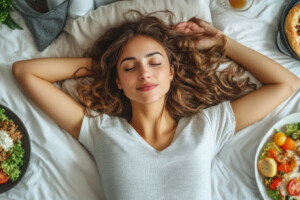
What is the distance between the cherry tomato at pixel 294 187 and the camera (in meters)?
1.89

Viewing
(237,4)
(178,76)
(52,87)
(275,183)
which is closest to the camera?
(275,183)

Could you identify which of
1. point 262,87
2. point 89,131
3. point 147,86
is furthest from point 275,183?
point 89,131

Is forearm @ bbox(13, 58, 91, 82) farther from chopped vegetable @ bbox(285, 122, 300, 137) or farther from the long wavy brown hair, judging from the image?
chopped vegetable @ bbox(285, 122, 300, 137)

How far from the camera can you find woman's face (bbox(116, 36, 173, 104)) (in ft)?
6.04

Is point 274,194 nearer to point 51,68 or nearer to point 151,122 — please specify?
point 151,122

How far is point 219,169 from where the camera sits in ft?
6.99

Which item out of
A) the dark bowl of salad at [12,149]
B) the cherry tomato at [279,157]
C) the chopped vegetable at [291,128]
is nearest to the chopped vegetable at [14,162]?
the dark bowl of salad at [12,149]

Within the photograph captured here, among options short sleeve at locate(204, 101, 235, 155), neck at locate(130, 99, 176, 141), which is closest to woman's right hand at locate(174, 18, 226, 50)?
short sleeve at locate(204, 101, 235, 155)

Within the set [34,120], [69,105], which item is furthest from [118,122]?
[34,120]

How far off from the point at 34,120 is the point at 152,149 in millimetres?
962

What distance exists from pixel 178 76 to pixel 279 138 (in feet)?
2.84

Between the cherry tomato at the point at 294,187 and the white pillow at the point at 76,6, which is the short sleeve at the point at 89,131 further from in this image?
the cherry tomato at the point at 294,187

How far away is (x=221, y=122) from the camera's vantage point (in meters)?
2.01

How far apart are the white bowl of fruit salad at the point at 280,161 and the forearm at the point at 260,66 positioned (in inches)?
10.9
